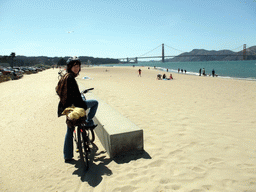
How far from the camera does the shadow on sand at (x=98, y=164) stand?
9.70ft

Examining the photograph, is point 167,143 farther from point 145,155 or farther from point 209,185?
point 209,185

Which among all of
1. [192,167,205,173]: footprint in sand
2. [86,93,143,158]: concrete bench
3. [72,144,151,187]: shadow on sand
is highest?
[86,93,143,158]: concrete bench

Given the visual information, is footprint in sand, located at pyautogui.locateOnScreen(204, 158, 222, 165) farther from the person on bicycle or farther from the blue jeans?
the person on bicycle

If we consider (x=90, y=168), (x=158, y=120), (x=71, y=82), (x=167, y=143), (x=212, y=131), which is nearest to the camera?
(x=71, y=82)

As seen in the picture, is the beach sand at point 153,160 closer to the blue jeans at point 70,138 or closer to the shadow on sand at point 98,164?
the shadow on sand at point 98,164

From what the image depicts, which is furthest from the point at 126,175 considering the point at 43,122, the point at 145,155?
the point at 43,122

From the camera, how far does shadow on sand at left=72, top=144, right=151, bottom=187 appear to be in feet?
9.70

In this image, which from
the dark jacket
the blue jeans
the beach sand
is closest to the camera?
the beach sand

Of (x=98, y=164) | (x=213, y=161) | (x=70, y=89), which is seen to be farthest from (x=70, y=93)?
(x=213, y=161)

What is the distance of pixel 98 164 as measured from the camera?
3.37 m

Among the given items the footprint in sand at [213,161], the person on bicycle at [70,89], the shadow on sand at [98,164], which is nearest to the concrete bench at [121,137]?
the shadow on sand at [98,164]

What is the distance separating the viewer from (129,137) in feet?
11.5

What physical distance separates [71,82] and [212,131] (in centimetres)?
371

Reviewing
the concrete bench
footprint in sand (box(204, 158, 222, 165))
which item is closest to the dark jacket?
the concrete bench
